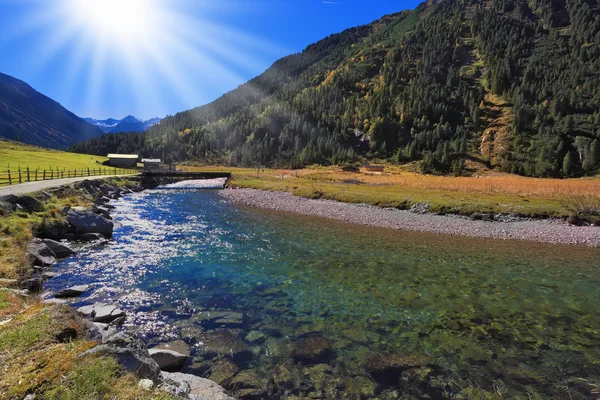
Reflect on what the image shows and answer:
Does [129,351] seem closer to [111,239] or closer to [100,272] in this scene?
[100,272]

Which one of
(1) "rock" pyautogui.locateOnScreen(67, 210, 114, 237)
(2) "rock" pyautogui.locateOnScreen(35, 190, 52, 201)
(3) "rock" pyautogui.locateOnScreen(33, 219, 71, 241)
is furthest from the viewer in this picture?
(2) "rock" pyautogui.locateOnScreen(35, 190, 52, 201)

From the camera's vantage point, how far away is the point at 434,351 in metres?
11.2

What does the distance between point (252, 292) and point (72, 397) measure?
11.1 meters

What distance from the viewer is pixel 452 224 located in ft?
117

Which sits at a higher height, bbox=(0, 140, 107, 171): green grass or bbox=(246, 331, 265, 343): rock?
bbox=(0, 140, 107, 171): green grass

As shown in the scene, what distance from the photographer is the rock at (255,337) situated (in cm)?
1162

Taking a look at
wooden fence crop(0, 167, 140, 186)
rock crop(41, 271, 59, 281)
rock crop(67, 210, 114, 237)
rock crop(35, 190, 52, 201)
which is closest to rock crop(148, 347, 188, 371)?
rock crop(41, 271, 59, 281)

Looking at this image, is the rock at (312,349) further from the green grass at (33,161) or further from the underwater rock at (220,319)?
the green grass at (33,161)

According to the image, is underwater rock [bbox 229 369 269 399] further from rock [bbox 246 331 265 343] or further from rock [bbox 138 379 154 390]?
rock [bbox 138 379 154 390]

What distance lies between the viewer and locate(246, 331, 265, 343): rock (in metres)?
11.6

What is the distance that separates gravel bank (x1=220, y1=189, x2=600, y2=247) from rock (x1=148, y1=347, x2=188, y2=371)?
99.8 feet

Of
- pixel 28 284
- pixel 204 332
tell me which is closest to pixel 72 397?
pixel 204 332

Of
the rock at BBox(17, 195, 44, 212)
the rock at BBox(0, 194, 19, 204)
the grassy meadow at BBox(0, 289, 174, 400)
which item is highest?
the rock at BBox(0, 194, 19, 204)

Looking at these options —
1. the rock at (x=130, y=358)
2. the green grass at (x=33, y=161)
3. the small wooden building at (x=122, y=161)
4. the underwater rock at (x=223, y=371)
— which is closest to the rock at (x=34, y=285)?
the rock at (x=130, y=358)
